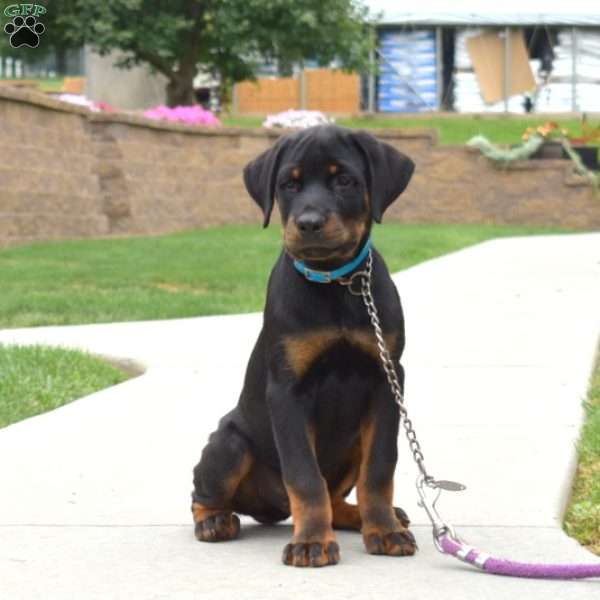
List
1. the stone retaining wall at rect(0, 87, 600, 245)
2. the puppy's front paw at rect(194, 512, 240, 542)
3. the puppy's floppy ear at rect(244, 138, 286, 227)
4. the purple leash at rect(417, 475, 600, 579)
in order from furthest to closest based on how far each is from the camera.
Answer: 1. the stone retaining wall at rect(0, 87, 600, 245)
2. the puppy's front paw at rect(194, 512, 240, 542)
3. the puppy's floppy ear at rect(244, 138, 286, 227)
4. the purple leash at rect(417, 475, 600, 579)

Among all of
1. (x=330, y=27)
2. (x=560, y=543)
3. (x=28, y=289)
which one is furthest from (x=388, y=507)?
(x=330, y=27)

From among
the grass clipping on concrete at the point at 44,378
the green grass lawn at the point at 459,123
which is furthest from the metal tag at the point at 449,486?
the green grass lawn at the point at 459,123

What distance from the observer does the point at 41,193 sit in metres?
18.1

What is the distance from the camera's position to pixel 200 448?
6551 mm

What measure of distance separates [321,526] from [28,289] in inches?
348

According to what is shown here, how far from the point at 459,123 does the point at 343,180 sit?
102 feet

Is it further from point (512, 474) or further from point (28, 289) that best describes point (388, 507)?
point (28, 289)

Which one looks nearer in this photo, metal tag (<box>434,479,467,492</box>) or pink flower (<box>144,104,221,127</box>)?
metal tag (<box>434,479,467,492</box>)

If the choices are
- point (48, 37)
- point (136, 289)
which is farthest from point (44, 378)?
point (48, 37)

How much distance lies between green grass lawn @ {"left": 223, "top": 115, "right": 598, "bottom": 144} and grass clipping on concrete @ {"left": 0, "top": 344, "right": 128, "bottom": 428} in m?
23.7

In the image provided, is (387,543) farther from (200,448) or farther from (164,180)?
(164,180)

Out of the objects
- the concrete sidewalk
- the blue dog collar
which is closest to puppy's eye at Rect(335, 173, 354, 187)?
the blue dog collar

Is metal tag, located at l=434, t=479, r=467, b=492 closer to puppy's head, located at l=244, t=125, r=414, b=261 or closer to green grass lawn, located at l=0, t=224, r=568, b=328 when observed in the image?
puppy's head, located at l=244, t=125, r=414, b=261

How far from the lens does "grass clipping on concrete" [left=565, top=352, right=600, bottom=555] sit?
513cm
